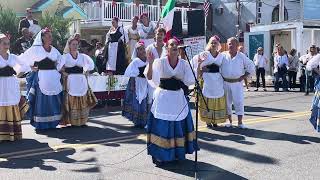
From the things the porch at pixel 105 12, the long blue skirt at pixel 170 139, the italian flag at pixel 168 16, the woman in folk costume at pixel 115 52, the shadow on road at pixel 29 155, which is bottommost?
the shadow on road at pixel 29 155

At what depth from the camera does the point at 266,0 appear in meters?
35.6

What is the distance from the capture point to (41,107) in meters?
10.9

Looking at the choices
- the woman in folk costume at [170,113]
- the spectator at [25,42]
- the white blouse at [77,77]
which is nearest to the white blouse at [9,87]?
the white blouse at [77,77]

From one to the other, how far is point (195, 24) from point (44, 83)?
3.71m

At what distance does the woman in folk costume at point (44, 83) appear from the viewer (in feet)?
35.4

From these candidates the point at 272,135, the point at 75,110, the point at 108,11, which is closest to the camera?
the point at 272,135

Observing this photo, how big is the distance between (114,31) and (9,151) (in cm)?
750

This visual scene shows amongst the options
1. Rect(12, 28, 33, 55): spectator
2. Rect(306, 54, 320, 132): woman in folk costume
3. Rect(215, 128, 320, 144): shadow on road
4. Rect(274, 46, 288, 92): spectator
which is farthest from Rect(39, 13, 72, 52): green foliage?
Rect(306, 54, 320, 132): woman in folk costume

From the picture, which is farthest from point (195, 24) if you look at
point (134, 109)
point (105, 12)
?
point (105, 12)

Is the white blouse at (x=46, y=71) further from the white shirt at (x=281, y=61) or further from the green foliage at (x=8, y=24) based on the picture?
the white shirt at (x=281, y=61)

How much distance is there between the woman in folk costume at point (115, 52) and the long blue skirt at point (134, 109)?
3918 mm

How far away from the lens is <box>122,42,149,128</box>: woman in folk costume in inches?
439

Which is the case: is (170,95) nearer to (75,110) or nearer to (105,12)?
(75,110)

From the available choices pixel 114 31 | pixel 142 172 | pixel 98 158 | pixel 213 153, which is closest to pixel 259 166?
pixel 213 153
